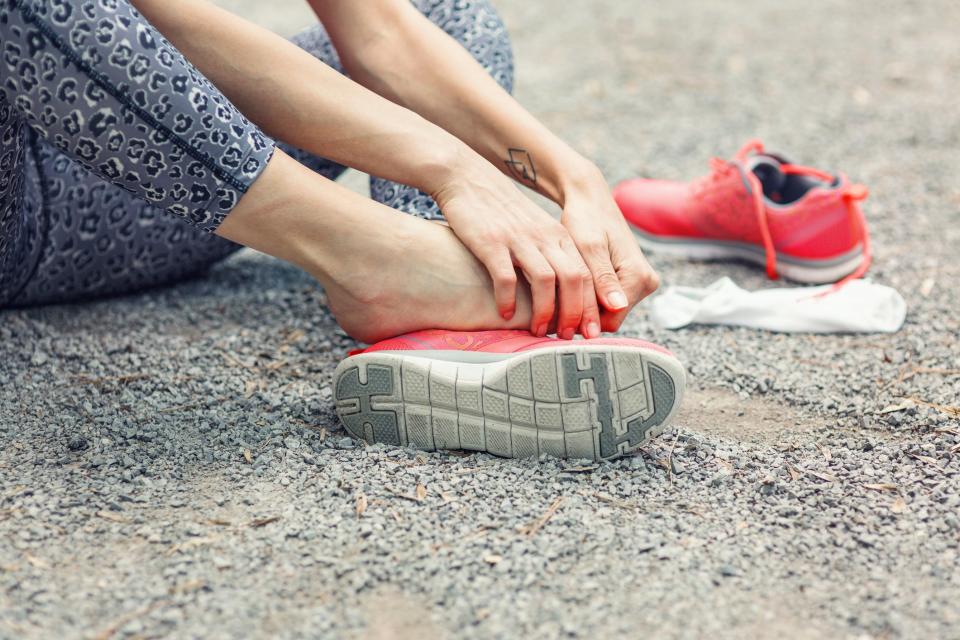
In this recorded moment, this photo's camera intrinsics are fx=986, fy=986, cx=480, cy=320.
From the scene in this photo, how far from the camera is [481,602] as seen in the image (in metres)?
1.09

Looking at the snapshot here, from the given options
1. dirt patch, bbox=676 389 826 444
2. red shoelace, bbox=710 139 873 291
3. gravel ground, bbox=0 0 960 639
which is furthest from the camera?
red shoelace, bbox=710 139 873 291

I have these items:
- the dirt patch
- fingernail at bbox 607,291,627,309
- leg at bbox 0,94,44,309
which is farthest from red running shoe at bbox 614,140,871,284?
leg at bbox 0,94,44,309

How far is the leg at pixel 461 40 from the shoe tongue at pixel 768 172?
665 mm

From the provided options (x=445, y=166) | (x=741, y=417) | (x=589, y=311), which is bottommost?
(x=741, y=417)

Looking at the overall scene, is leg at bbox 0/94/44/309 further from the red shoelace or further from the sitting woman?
the red shoelace

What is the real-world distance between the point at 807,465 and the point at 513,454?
408 mm

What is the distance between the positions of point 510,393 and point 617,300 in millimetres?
224

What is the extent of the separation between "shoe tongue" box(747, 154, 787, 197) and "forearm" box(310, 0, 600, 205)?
2.38 feet

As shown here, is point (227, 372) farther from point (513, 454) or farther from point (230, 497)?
point (513, 454)

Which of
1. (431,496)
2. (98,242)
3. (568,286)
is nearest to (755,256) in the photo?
(568,286)

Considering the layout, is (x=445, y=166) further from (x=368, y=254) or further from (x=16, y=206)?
(x=16, y=206)

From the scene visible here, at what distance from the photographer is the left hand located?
1.40 metres

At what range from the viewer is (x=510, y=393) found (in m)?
1.28

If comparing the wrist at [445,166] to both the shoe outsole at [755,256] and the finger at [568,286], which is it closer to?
the finger at [568,286]
